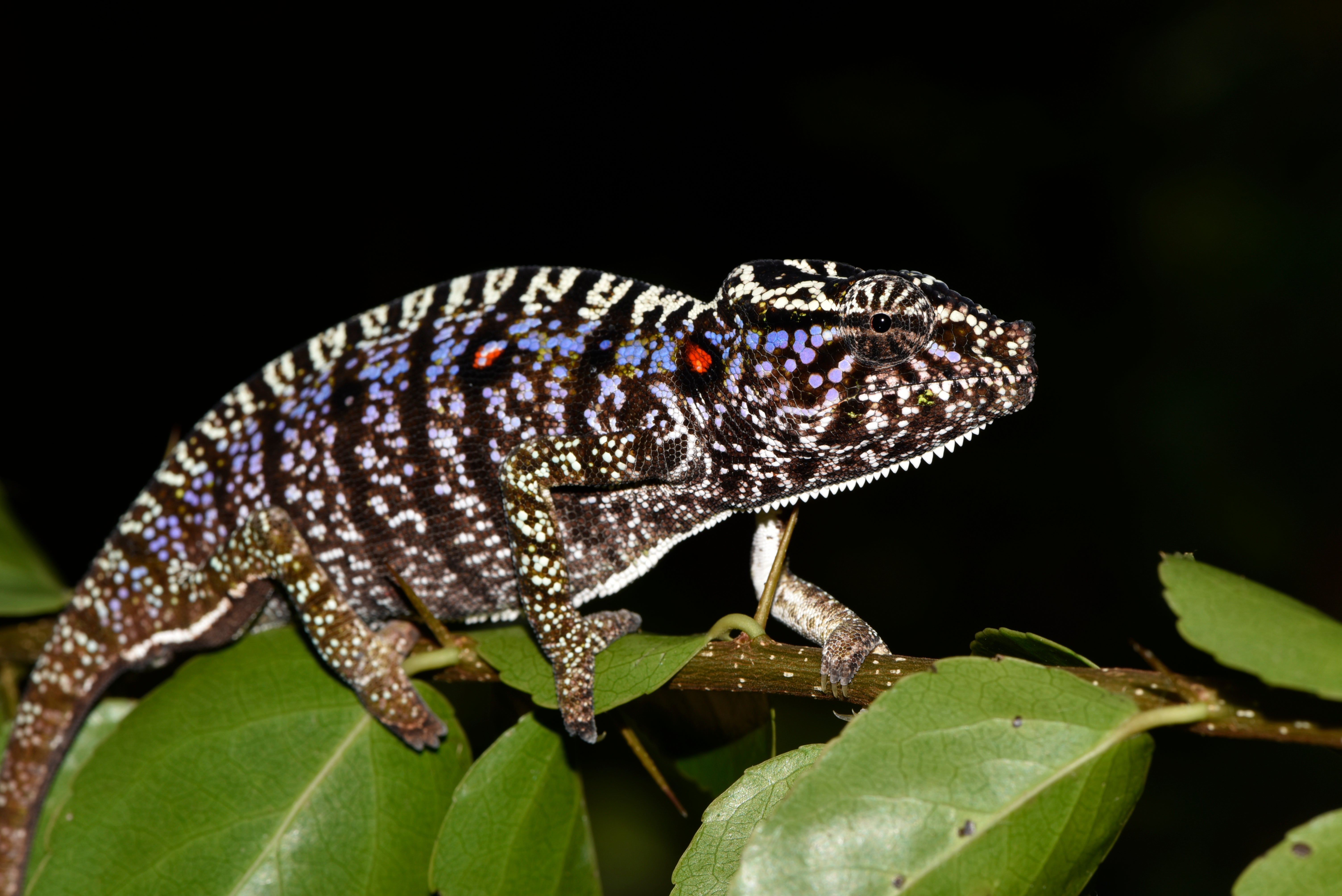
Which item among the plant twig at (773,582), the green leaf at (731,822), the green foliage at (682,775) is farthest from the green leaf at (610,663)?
the green leaf at (731,822)

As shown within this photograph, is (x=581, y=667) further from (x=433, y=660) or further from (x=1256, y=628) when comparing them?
(x=1256, y=628)

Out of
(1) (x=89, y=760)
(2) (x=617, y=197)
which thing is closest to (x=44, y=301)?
(2) (x=617, y=197)

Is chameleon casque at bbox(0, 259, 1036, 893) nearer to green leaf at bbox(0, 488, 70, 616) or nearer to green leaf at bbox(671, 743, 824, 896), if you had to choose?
green leaf at bbox(0, 488, 70, 616)

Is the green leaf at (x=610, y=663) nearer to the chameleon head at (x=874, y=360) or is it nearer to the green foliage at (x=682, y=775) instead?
the green foliage at (x=682, y=775)

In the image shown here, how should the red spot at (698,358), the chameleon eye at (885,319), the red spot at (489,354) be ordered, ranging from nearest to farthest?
the chameleon eye at (885,319)
the red spot at (698,358)
the red spot at (489,354)

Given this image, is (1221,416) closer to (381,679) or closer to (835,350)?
(835,350)

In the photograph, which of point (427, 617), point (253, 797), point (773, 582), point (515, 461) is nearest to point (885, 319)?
point (773, 582)
